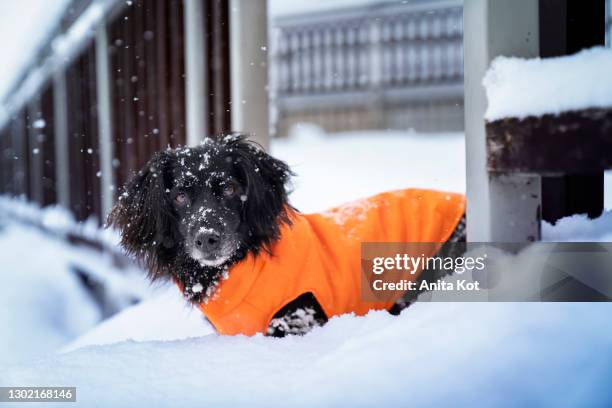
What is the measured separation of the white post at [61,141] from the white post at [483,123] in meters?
5.11

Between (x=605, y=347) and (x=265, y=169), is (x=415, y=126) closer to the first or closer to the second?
(x=265, y=169)

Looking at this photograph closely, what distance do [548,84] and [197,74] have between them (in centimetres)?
230

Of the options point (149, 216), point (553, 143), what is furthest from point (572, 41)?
point (149, 216)

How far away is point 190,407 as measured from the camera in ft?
3.27

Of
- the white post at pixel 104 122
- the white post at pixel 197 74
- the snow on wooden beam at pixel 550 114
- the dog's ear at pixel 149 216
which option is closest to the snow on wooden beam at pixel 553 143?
the snow on wooden beam at pixel 550 114

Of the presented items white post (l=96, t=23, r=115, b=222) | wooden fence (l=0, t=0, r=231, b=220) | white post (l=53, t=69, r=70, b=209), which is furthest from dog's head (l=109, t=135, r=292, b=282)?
white post (l=53, t=69, r=70, b=209)

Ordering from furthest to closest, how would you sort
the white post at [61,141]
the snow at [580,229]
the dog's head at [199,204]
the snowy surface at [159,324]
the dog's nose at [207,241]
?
the white post at [61,141], the snowy surface at [159,324], the dog's head at [199,204], the dog's nose at [207,241], the snow at [580,229]

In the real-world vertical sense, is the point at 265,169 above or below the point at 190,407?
above

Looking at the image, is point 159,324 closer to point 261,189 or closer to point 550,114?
point 261,189

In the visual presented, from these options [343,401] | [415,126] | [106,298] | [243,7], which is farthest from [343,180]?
[415,126]

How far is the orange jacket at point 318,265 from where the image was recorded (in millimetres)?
1539

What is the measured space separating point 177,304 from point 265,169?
819 mm

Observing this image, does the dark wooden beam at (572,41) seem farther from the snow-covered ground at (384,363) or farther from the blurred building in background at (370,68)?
the blurred building in background at (370,68)

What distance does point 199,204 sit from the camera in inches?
65.2
